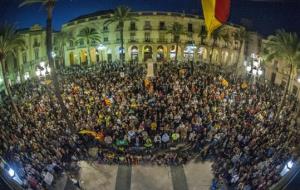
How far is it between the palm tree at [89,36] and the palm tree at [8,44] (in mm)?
5700

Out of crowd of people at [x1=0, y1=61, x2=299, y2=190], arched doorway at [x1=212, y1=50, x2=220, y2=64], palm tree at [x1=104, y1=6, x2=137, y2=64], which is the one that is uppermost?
palm tree at [x1=104, y1=6, x2=137, y2=64]

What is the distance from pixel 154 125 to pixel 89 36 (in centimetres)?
1048

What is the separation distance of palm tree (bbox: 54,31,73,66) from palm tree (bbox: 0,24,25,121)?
343 centimetres

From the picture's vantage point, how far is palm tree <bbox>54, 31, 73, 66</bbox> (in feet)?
101

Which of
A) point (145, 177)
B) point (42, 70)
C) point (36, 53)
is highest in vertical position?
point (36, 53)

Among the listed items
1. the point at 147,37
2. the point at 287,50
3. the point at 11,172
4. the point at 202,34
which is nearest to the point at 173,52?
the point at 147,37

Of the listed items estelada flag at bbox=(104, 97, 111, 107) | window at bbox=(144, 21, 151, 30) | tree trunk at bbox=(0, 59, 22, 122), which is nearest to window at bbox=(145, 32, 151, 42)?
window at bbox=(144, 21, 151, 30)

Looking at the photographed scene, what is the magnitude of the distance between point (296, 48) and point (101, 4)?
1654cm

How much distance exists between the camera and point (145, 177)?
2506 cm

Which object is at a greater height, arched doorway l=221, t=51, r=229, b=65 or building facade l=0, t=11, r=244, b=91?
building facade l=0, t=11, r=244, b=91

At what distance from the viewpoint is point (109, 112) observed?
1137 inches

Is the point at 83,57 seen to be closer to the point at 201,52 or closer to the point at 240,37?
the point at 201,52

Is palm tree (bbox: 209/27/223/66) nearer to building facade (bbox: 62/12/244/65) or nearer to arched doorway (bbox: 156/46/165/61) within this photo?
building facade (bbox: 62/12/244/65)

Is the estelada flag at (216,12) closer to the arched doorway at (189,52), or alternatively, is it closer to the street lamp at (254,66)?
the street lamp at (254,66)
